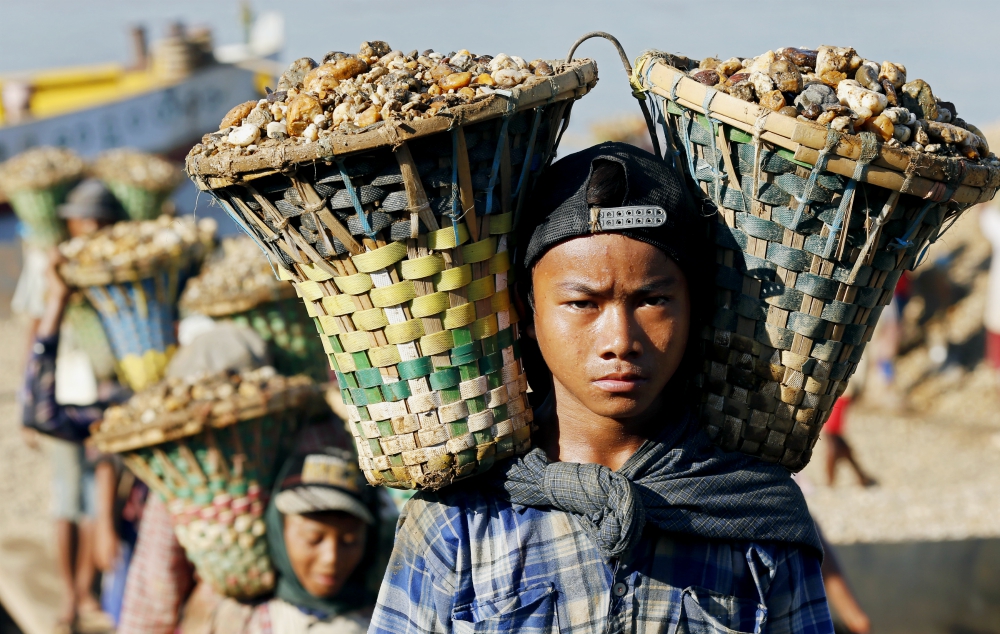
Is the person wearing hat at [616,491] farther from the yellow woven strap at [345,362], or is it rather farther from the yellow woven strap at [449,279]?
the yellow woven strap at [345,362]

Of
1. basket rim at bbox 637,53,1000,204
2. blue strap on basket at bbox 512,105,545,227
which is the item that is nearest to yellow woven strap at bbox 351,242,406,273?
blue strap on basket at bbox 512,105,545,227

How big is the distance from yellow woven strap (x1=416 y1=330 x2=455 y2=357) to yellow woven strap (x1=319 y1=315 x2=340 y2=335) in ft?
0.57

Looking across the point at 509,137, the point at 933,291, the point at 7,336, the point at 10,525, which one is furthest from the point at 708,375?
the point at 7,336

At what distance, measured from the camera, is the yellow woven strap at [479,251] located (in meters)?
1.86

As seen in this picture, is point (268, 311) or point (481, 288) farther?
point (268, 311)

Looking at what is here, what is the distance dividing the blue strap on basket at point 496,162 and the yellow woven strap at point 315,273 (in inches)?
12.7

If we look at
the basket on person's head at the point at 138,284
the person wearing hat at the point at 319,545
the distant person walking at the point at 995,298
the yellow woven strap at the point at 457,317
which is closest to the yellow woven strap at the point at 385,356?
the yellow woven strap at the point at 457,317

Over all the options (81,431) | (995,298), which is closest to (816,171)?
(81,431)

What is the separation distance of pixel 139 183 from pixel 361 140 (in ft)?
19.4

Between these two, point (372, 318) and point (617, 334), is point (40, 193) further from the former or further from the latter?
point (617, 334)

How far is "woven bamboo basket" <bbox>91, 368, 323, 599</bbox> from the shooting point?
341 centimetres

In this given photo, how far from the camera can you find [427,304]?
184 cm

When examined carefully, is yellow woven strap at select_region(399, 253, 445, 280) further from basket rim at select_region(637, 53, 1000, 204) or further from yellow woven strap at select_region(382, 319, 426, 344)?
basket rim at select_region(637, 53, 1000, 204)

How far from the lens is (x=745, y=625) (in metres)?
1.99
